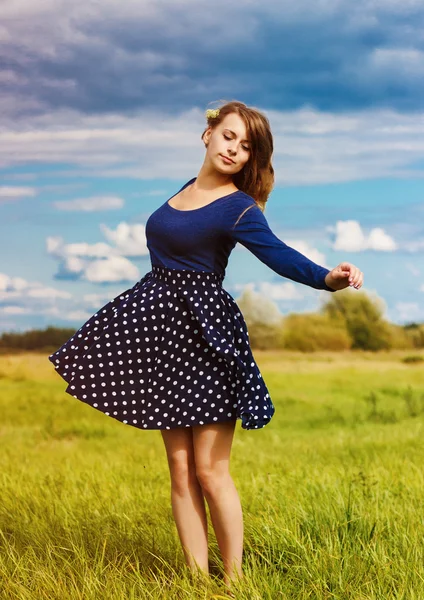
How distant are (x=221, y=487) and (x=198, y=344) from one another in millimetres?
565

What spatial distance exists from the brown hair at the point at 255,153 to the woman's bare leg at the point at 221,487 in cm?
92

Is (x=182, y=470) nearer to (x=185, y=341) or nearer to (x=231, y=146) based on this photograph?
(x=185, y=341)

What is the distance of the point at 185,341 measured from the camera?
3.22 meters

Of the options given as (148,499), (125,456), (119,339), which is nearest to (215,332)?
(119,339)

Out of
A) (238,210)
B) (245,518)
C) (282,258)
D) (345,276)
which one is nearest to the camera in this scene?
(345,276)

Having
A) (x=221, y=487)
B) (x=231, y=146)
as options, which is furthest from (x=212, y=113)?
(x=221, y=487)

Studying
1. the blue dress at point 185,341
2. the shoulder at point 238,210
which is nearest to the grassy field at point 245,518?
the blue dress at point 185,341

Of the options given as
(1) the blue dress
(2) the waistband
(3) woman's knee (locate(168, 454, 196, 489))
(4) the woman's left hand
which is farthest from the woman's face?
(3) woman's knee (locate(168, 454, 196, 489))

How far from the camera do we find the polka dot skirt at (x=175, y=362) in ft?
10.4

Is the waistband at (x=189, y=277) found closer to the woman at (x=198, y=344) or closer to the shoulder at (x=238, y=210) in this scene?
the woman at (x=198, y=344)

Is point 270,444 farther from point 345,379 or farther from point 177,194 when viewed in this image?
point 177,194

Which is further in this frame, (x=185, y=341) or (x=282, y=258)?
(x=185, y=341)

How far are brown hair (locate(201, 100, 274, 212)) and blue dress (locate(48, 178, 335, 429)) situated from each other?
0.10 m

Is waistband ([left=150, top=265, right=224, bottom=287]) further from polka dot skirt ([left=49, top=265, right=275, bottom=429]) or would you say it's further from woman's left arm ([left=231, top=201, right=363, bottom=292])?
woman's left arm ([left=231, top=201, right=363, bottom=292])
